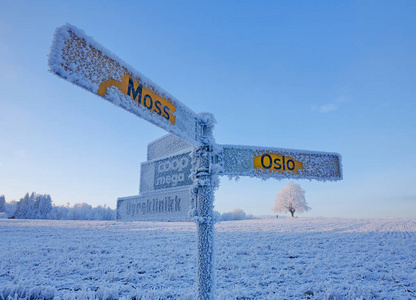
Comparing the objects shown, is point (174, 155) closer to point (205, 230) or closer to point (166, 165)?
point (166, 165)

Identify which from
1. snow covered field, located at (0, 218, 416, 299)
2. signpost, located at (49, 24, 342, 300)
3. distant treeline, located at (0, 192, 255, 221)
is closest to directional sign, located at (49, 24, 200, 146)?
signpost, located at (49, 24, 342, 300)

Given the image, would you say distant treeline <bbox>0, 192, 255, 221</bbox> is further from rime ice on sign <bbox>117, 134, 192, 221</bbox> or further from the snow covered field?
rime ice on sign <bbox>117, 134, 192, 221</bbox>

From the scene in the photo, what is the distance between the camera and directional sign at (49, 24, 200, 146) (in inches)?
45.6

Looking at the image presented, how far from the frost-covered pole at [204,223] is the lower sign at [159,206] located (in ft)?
0.39

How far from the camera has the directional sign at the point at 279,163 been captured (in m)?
2.37

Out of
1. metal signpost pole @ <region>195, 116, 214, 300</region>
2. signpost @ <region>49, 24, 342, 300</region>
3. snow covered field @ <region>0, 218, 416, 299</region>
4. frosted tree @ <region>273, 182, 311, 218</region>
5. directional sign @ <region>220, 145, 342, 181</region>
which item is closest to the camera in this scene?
signpost @ <region>49, 24, 342, 300</region>

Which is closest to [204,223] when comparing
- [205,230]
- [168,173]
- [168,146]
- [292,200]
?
[205,230]

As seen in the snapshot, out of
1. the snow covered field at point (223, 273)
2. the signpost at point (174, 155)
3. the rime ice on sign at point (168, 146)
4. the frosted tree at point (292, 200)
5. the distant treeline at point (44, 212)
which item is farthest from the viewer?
the distant treeline at point (44, 212)

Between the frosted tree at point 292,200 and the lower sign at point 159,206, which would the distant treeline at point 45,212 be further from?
the lower sign at point 159,206

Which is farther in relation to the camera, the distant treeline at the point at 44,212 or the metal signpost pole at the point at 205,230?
the distant treeline at the point at 44,212

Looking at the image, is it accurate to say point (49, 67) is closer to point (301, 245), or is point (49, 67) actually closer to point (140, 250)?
point (140, 250)

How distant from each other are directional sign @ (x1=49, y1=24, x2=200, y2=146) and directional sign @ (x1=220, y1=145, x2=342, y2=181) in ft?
1.82

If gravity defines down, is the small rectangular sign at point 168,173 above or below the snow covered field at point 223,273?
above

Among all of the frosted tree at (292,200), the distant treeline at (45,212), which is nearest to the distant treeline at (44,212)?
the distant treeline at (45,212)
